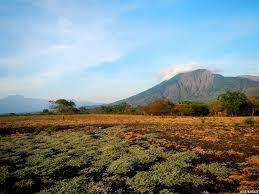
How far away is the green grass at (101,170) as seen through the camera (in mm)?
15039

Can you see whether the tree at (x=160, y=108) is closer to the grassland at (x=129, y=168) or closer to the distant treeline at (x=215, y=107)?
the distant treeline at (x=215, y=107)

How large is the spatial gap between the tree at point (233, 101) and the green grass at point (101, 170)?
2621 inches

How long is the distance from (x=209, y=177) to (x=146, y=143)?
11.6 m

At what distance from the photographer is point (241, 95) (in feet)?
283

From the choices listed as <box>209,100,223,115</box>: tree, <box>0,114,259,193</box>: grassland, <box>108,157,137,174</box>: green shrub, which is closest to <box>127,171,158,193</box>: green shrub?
<box>0,114,259,193</box>: grassland

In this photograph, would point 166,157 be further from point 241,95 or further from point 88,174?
point 241,95

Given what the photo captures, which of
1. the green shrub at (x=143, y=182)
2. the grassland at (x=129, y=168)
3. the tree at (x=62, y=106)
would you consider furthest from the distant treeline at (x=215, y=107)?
the green shrub at (x=143, y=182)

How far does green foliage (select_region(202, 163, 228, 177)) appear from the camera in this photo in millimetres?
16781

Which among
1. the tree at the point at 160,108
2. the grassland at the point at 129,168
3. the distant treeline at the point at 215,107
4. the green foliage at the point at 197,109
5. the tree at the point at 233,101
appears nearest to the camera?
the grassland at the point at 129,168

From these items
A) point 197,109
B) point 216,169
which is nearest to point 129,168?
point 216,169

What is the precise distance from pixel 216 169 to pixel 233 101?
2855 inches

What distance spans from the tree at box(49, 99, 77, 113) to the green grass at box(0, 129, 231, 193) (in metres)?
93.8

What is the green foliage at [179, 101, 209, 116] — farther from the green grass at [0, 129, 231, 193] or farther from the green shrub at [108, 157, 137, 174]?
the green shrub at [108, 157, 137, 174]

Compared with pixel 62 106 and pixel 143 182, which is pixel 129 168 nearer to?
pixel 143 182
